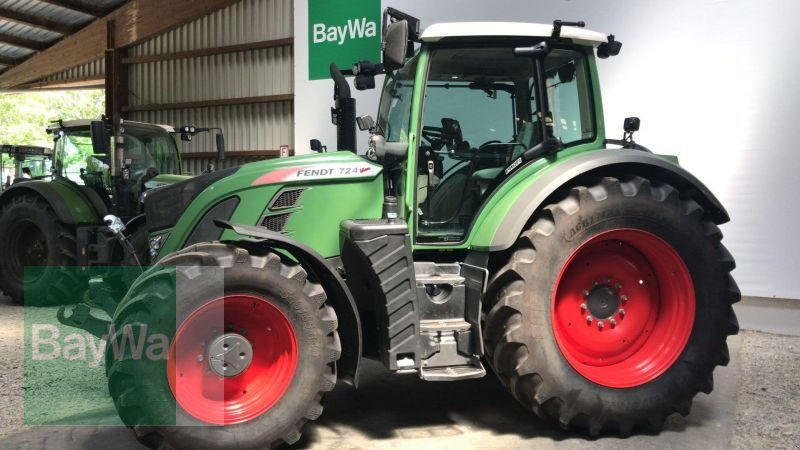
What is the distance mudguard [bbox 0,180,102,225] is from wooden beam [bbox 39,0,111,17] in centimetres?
674

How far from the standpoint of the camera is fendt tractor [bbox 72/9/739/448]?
3.08 metres

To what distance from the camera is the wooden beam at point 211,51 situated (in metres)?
11.4

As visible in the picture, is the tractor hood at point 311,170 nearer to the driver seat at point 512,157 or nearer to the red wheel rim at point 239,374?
the driver seat at point 512,157

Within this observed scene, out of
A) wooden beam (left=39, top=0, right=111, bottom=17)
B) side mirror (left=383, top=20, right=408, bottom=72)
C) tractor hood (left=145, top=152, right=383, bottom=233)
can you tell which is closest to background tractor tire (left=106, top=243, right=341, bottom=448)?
tractor hood (left=145, top=152, right=383, bottom=233)

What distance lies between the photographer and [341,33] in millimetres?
9141

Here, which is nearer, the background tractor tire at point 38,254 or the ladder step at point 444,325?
the ladder step at point 444,325

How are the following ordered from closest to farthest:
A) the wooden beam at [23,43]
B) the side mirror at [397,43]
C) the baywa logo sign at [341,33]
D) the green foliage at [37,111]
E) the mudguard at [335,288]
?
the mudguard at [335,288] < the side mirror at [397,43] < the baywa logo sign at [341,33] < the wooden beam at [23,43] < the green foliage at [37,111]

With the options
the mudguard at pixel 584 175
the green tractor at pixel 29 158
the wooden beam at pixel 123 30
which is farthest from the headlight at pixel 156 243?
the wooden beam at pixel 123 30

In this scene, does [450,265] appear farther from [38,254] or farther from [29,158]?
[29,158]

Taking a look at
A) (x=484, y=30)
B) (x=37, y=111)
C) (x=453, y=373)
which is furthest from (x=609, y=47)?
(x=37, y=111)

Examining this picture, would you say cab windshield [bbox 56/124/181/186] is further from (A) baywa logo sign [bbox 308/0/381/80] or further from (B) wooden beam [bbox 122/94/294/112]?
(B) wooden beam [bbox 122/94/294/112]

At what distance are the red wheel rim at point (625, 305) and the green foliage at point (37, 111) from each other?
26.6m

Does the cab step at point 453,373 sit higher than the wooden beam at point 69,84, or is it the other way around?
the wooden beam at point 69,84

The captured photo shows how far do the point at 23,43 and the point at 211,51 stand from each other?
6710 millimetres
